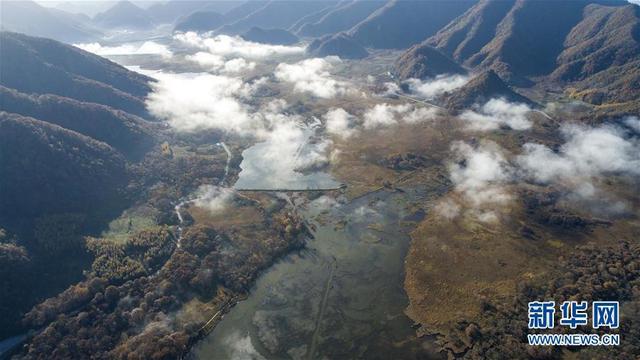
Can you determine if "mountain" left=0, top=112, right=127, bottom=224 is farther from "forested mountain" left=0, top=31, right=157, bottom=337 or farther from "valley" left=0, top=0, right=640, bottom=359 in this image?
"valley" left=0, top=0, right=640, bottom=359

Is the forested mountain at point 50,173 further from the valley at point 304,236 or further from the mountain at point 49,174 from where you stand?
the valley at point 304,236

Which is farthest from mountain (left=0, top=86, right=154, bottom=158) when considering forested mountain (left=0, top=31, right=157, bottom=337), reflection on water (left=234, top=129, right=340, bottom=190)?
reflection on water (left=234, top=129, right=340, bottom=190)

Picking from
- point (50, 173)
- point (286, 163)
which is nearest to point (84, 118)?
point (50, 173)

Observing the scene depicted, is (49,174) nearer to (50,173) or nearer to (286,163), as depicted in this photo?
(50,173)

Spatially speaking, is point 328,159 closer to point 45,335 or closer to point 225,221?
point 225,221

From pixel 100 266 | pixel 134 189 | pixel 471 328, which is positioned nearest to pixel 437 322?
pixel 471 328

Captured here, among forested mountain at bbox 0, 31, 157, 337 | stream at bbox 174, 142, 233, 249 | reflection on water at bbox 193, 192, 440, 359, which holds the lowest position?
reflection on water at bbox 193, 192, 440, 359
